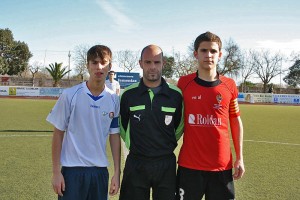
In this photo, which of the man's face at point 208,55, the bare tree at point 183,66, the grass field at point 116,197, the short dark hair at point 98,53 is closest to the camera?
the short dark hair at point 98,53

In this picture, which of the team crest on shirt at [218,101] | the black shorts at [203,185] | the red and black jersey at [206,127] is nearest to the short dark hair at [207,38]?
the red and black jersey at [206,127]

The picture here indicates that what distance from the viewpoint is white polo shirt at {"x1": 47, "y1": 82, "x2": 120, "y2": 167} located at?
2754mm

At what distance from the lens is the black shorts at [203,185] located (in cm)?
295

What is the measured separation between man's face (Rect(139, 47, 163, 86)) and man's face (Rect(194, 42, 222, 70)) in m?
0.39

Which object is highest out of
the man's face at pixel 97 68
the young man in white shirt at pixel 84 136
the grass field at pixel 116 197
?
the man's face at pixel 97 68

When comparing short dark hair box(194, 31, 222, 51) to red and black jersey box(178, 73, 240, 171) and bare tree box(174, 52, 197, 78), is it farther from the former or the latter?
bare tree box(174, 52, 197, 78)

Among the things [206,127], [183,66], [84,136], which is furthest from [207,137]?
[183,66]

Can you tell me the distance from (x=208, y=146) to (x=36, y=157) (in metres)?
4.59

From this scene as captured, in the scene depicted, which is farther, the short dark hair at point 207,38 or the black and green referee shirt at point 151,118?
the short dark hair at point 207,38

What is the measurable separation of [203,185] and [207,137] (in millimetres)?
430

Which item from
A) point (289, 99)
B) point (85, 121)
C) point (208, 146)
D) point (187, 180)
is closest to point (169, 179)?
point (187, 180)

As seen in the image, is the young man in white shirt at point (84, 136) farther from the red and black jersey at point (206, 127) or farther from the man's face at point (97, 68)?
the red and black jersey at point (206, 127)

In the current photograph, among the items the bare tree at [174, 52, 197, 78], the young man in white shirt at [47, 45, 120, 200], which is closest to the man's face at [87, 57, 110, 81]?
the young man in white shirt at [47, 45, 120, 200]

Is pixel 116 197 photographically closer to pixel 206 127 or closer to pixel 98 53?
pixel 206 127
